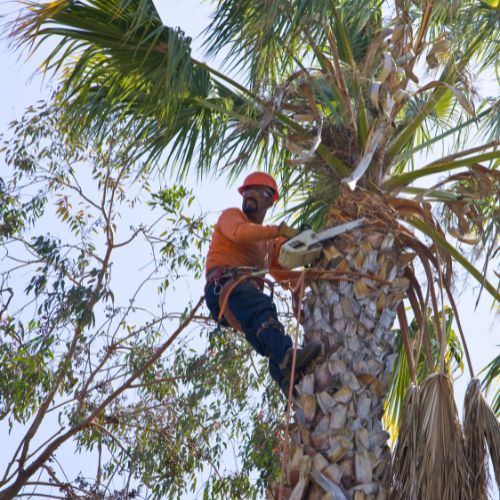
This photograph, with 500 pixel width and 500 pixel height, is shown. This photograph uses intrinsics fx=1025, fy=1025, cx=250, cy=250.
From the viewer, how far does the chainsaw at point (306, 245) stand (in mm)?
6562

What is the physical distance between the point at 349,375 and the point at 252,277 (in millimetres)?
1402

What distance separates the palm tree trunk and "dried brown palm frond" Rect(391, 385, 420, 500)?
2.9 inches

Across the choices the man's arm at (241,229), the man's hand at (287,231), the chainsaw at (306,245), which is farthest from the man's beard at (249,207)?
the chainsaw at (306,245)

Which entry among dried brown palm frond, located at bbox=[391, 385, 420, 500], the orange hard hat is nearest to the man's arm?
the orange hard hat

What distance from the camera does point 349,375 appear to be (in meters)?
6.07

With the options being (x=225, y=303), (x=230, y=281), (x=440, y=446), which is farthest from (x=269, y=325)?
(x=440, y=446)

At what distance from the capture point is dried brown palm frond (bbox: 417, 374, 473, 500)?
19.3ft

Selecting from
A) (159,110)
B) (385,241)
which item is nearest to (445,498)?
(385,241)

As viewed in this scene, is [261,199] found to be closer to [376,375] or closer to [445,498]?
[376,375]

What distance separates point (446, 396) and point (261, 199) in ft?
7.35

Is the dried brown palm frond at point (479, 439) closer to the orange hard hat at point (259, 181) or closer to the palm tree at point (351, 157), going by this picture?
the palm tree at point (351, 157)

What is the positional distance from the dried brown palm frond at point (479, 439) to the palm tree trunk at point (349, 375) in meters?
0.54

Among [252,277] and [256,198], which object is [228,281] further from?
[256,198]

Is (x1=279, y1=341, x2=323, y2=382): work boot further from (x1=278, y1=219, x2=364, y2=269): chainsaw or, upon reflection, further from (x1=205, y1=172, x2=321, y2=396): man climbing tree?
(x1=278, y1=219, x2=364, y2=269): chainsaw
